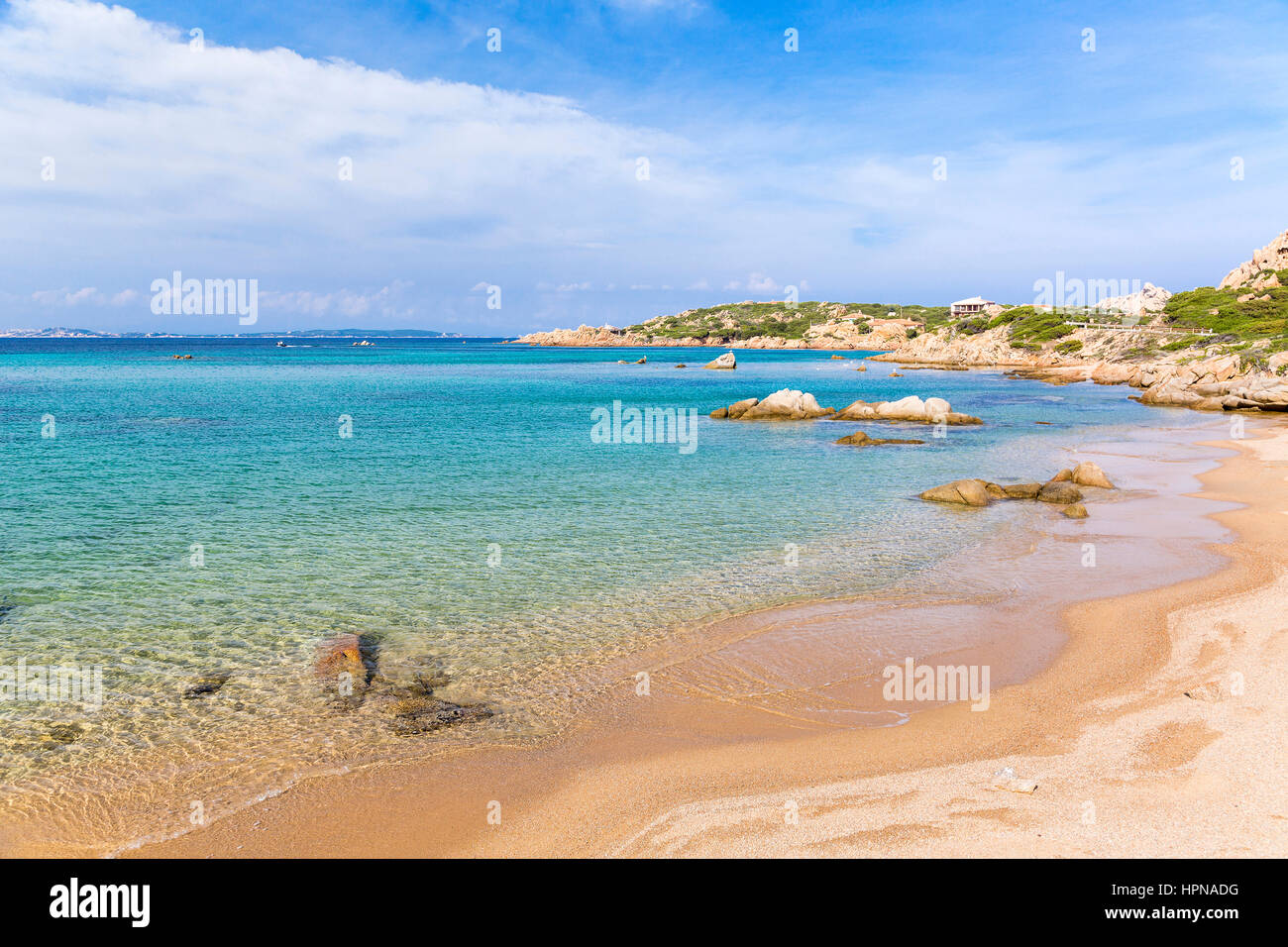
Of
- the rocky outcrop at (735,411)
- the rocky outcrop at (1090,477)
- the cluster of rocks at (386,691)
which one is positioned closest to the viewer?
the cluster of rocks at (386,691)

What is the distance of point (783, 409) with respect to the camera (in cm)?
4981

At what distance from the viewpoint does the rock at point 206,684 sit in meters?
10.2

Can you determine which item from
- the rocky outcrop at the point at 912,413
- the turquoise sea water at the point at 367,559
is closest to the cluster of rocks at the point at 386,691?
the turquoise sea water at the point at 367,559

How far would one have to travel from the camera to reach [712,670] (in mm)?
11180

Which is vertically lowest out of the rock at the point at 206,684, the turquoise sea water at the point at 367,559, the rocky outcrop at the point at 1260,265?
the rock at the point at 206,684

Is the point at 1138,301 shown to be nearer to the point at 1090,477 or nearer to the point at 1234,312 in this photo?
the point at 1234,312

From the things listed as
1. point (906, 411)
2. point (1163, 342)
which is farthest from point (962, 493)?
point (1163, 342)

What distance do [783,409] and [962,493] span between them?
27.0m

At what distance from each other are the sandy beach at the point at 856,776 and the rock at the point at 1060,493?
11572 mm

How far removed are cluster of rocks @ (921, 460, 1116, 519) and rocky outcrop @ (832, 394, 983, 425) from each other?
823 inches

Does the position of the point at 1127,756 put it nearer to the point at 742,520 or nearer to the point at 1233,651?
the point at 1233,651

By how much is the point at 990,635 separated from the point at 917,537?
6815 millimetres

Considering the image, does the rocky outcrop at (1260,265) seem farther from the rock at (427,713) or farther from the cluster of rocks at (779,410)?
the rock at (427,713)

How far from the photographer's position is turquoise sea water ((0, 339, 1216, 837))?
9.26m
